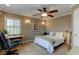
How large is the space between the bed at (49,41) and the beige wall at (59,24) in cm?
26

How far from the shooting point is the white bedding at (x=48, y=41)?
9.79 ft

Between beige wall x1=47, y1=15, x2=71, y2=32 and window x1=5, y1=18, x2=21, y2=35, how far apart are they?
0.95 m

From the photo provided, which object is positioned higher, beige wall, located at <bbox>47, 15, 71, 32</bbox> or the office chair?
beige wall, located at <bbox>47, 15, 71, 32</bbox>

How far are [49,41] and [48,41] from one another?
0.04 m

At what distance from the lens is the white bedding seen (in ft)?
9.79

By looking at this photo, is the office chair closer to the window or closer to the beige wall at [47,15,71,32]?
the window

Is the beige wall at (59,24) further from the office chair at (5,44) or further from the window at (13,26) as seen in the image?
the office chair at (5,44)

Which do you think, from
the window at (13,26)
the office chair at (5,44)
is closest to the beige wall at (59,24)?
the window at (13,26)

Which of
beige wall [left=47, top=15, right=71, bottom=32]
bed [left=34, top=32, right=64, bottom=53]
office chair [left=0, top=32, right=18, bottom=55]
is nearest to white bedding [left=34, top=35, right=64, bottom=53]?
bed [left=34, top=32, right=64, bottom=53]

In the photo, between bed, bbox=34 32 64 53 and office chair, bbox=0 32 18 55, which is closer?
office chair, bbox=0 32 18 55

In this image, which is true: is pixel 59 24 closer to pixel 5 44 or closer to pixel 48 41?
pixel 48 41

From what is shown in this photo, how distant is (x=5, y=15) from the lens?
8.68 ft

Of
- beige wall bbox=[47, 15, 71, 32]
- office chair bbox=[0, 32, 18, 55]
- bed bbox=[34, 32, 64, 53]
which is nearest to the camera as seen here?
office chair bbox=[0, 32, 18, 55]
